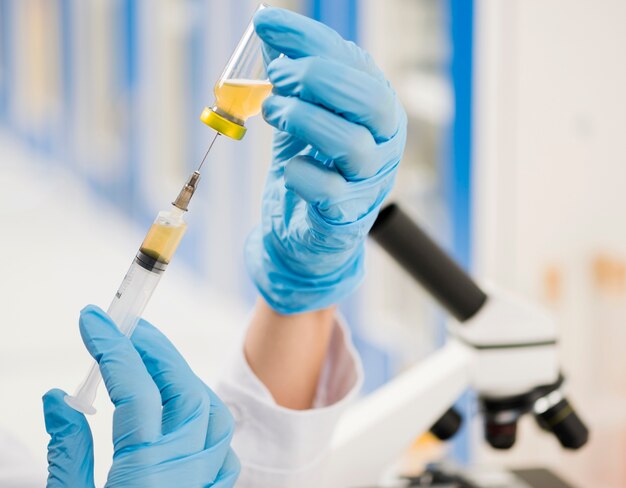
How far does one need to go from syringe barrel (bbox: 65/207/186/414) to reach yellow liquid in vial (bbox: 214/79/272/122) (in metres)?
0.11

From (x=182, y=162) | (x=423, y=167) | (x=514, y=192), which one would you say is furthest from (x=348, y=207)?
(x=182, y=162)

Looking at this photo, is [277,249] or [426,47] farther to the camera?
[426,47]

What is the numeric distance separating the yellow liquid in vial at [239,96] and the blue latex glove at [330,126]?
0.04 metres

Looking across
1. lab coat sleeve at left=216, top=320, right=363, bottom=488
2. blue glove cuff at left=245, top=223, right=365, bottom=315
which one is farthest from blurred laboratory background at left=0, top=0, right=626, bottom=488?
lab coat sleeve at left=216, top=320, right=363, bottom=488

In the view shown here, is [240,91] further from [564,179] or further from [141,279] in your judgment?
[564,179]

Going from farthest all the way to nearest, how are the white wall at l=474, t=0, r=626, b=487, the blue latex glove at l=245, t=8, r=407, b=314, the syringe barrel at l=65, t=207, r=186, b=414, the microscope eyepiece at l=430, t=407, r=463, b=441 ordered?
1. the white wall at l=474, t=0, r=626, b=487
2. the microscope eyepiece at l=430, t=407, r=463, b=441
3. the syringe barrel at l=65, t=207, r=186, b=414
4. the blue latex glove at l=245, t=8, r=407, b=314

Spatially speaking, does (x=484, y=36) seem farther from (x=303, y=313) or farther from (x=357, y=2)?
(x=303, y=313)

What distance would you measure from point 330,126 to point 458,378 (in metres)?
0.48

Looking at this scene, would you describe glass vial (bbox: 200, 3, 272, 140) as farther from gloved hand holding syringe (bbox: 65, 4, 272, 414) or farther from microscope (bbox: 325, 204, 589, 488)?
microscope (bbox: 325, 204, 589, 488)

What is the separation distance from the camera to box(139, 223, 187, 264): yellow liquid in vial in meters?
0.87

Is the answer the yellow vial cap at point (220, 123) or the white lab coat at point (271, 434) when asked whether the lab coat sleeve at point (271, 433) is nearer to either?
the white lab coat at point (271, 434)

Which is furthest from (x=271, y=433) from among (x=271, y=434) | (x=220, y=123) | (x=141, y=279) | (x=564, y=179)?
(x=564, y=179)

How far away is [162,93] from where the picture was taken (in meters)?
4.80

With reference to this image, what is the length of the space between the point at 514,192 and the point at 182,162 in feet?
9.52
